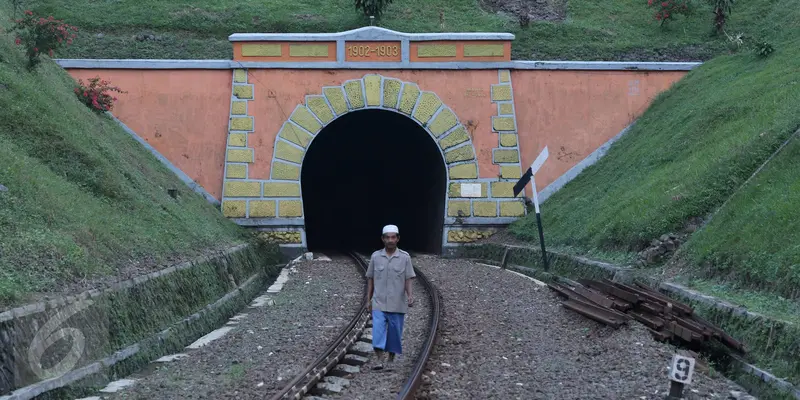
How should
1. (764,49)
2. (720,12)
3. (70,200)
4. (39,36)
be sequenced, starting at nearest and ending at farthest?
(70,200) < (39,36) < (764,49) < (720,12)

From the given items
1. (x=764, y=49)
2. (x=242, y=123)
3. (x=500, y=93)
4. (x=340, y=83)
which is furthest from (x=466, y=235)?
(x=764, y=49)

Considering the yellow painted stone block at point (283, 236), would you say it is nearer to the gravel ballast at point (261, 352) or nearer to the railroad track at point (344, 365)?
the gravel ballast at point (261, 352)

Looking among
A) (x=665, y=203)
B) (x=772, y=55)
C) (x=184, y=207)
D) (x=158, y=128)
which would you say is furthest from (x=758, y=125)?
(x=158, y=128)

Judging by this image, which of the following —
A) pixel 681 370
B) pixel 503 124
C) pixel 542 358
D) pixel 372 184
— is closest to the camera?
pixel 681 370

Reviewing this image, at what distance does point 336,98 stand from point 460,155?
3384mm

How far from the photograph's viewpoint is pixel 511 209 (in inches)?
824

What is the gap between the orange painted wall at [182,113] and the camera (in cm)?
2056

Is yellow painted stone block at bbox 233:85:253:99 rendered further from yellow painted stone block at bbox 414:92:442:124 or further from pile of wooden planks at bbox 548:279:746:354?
pile of wooden planks at bbox 548:279:746:354

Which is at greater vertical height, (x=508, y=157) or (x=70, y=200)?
(x=508, y=157)

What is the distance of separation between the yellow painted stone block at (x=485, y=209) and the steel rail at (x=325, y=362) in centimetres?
980

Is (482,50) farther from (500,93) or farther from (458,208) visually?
(458,208)

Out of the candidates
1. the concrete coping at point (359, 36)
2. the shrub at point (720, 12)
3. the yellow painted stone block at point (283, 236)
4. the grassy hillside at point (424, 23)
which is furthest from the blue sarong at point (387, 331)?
the shrub at point (720, 12)

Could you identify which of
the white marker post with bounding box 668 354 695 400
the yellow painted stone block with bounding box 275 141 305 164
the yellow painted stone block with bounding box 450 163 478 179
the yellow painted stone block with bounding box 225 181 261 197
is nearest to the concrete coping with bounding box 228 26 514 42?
the yellow painted stone block with bounding box 275 141 305 164

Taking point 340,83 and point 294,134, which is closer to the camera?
point 294,134
